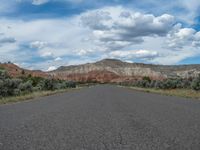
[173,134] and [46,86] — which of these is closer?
[173,134]

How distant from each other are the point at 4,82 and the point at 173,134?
32.7 meters

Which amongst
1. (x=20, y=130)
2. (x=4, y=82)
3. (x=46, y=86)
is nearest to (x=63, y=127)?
(x=20, y=130)

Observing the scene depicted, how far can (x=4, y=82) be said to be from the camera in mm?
38469

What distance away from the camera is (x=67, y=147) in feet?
21.7

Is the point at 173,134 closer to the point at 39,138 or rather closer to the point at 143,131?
the point at 143,131

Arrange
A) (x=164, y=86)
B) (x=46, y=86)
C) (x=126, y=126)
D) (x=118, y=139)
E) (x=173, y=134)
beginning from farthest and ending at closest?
(x=164, y=86)
(x=46, y=86)
(x=126, y=126)
(x=173, y=134)
(x=118, y=139)

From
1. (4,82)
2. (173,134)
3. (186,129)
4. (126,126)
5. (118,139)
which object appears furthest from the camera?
(4,82)

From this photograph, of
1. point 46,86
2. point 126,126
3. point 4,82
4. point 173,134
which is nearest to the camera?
point 173,134

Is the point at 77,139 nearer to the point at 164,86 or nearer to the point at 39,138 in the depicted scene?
the point at 39,138

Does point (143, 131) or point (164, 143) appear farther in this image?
point (143, 131)

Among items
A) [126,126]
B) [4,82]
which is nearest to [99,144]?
[126,126]

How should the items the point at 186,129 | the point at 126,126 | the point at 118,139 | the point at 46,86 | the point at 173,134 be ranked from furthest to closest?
1. the point at 46,86
2. the point at 126,126
3. the point at 186,129
4. the point at 173,134
5. the point at 118,139

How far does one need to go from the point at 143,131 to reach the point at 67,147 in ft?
8.33

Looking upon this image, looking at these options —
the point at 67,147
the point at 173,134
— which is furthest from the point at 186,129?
the point at 67,147
